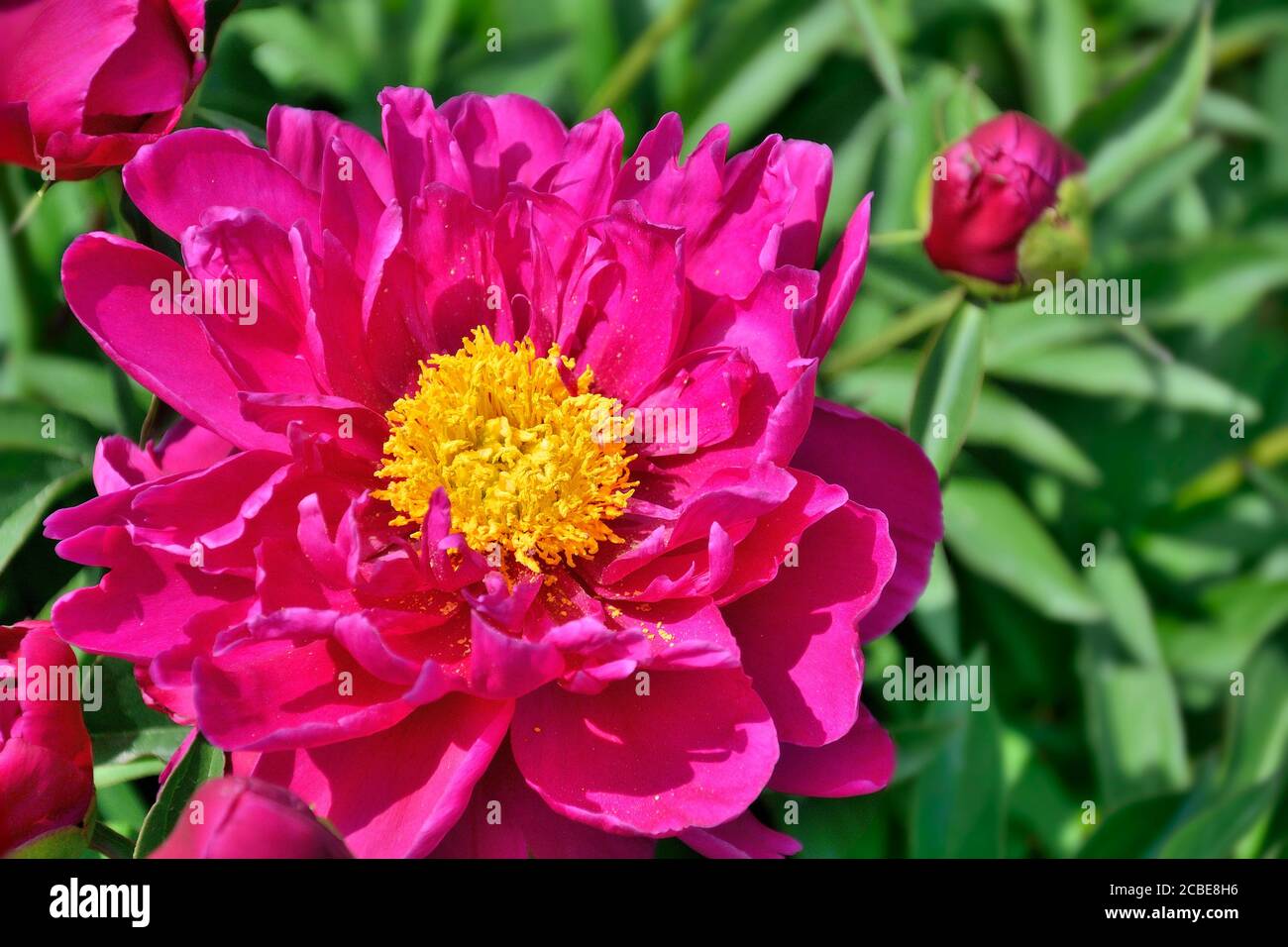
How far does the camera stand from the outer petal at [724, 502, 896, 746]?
111 cm

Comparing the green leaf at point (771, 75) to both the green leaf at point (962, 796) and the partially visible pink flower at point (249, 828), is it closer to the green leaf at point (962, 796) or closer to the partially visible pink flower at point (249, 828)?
the green leaf at point (962, 796)

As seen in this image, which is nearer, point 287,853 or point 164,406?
point 287,853

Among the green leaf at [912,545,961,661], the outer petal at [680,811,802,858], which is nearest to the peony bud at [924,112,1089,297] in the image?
the green leaf at [912,545,961,661]

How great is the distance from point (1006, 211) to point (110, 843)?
3.75 feet

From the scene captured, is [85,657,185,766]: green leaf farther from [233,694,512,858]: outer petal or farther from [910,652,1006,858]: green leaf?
[910,652,1006,858]: green leaf

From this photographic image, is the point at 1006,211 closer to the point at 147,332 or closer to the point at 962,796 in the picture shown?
the point at 962,796

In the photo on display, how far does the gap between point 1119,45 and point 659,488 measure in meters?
1.61

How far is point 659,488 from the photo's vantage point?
1.29 metres

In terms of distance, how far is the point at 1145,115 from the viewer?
176 centimetres

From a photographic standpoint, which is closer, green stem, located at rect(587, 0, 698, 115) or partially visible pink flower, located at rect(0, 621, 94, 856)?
partially visible pink flower, located at rect(0, 621, 94, 856)

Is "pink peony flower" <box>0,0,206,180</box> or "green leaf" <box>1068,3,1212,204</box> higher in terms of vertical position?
"green leaf" <box>1068,3,1212,204</box>

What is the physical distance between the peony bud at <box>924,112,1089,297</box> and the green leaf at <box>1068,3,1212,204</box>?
287 millimetres
